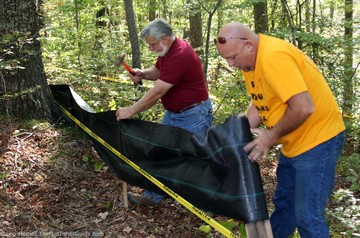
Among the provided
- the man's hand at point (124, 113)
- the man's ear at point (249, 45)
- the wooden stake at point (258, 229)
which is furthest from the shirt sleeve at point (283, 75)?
Result: the man's hand at point (124, 113)

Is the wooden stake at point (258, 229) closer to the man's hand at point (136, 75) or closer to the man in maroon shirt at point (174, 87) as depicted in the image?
the man in maroon shirt at point (174, 87)

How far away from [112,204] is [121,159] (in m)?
0.55

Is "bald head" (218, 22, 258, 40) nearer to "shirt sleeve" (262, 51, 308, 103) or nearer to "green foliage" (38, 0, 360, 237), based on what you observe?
"shirt sleeve" (262, 51, 308, 103)

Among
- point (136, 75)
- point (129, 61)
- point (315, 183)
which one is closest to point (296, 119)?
point (315, 183)

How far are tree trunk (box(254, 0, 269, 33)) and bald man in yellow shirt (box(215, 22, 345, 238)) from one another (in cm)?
807

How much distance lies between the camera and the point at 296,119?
240 centimetres

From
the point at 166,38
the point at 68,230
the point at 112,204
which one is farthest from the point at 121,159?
the point at 166,38

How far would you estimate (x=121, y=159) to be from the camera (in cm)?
440

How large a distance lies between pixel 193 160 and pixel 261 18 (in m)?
8.01

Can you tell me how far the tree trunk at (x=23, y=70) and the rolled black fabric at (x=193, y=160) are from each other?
25.5 inches

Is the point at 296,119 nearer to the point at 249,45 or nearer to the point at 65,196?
the point at 249,45

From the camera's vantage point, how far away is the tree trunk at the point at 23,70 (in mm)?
5109

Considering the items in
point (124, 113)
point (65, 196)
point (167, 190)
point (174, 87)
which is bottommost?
point (65, 196)

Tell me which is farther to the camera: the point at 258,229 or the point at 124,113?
the point at 124,113
